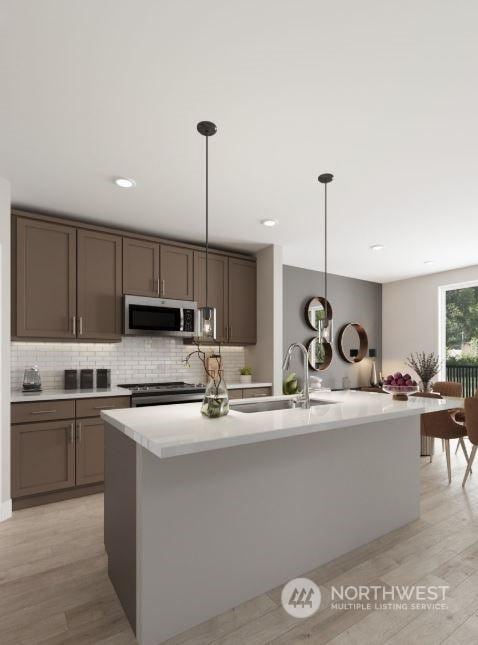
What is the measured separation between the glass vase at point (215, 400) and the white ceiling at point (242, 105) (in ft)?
4.97

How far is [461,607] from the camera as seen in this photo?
192cm

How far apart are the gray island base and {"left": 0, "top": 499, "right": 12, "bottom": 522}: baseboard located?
135 centimetres

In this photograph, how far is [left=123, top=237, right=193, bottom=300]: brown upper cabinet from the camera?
398 cm

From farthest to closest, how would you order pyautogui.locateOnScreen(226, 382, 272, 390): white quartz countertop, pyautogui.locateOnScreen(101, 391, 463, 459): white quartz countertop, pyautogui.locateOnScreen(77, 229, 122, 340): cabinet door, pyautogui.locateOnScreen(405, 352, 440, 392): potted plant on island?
pyautogui.locateOnScreen(405, 352, 440, 392): potted plant on island, pyautogui.locateOnScreen(226, 382, 272, 390): white quartz countertop, pyautogui.locateOnScreen(77, 229, 122, 340): cabinet door, pyautogui.locateOnScreen(101, 391, 463, 459): white quartz countertop

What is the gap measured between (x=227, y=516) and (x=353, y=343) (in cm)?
554

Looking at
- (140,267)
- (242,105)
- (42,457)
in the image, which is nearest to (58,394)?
(42,457)

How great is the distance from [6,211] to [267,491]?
9.49 feet

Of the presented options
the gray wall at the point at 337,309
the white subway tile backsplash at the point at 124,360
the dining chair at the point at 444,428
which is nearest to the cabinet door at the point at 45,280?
the white subway tile backsplash at the point at 124,360

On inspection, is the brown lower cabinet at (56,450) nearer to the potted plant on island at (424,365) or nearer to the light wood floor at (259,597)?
the light wood floor at (259,597)

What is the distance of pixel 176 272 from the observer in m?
4.30

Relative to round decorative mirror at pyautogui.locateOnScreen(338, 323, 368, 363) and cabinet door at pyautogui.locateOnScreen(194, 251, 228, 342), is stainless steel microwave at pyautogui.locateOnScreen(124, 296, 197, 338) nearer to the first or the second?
cabinet door at pyautogui.locateOnScreen(194, 251, 228, 342)

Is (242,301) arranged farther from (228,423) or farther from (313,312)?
(228,423)

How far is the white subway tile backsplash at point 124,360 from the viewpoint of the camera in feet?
12.3

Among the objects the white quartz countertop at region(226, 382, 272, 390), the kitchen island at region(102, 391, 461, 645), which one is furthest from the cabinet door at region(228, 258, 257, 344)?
the kitchen island at region(102, 391, 461, 645)
